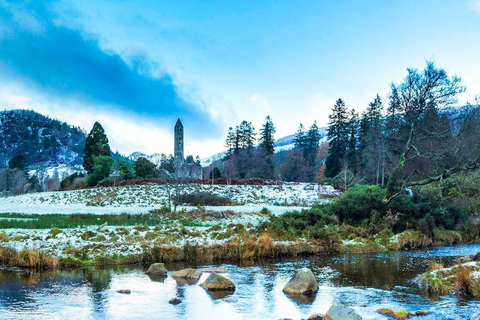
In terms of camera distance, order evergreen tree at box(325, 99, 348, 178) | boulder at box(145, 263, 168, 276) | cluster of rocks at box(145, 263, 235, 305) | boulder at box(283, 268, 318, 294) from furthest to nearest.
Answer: evergreen tree at box(325, 99, 348, 178) < boulder at box(145, 263, 168, 276) < cluster of rocks at box(145, 263, 235, 305) < boulder at box(283, 268, 318, 294)

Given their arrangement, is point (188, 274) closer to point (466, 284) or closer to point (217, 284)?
point (217, 284)

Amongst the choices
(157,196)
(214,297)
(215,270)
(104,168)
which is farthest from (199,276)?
(104,168)

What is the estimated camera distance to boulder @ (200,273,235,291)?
10586 millimetres

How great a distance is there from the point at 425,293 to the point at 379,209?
39.5 feet

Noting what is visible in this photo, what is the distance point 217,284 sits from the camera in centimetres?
1062

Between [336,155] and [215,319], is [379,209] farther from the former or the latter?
[336,155]

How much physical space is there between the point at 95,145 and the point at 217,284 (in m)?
49.2

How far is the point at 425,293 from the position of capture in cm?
1022

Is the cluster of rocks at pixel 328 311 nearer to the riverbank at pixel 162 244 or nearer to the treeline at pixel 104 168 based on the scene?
the riverbank at pixel 162 244

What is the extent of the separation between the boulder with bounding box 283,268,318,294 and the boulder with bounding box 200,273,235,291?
161 cm

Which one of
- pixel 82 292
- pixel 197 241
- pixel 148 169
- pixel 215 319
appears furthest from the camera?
pixel 148 169

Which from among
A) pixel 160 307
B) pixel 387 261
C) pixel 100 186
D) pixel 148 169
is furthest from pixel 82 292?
pixel 148 169

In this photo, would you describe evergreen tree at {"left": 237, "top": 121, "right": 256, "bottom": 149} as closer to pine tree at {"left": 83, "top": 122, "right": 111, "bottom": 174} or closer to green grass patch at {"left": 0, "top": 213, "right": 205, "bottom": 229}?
pine tree at {"left": 83, "top": 122, "right": 111, "bottom": 174}

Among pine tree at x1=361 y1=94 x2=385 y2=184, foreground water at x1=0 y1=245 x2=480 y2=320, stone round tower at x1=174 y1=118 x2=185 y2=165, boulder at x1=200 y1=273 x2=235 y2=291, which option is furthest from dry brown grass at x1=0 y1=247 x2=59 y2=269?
stone round tower at x1=174 y1=118 x2=185 y2=165
